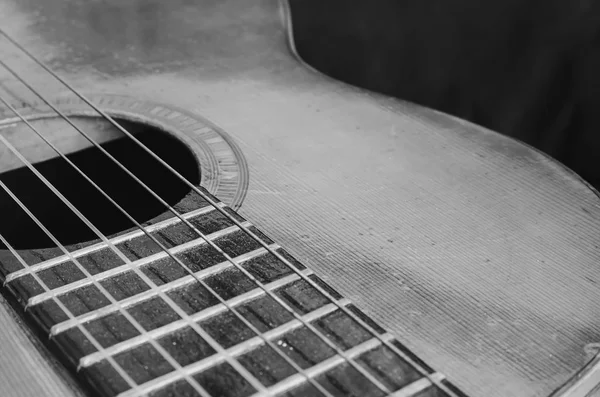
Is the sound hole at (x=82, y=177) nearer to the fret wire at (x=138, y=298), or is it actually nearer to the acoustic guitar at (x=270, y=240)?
the acoustic guitar at (x=270, y=240)

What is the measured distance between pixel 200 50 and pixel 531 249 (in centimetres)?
66

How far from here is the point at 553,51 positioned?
1.30 m

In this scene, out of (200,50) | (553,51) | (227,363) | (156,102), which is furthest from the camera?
(553,51)

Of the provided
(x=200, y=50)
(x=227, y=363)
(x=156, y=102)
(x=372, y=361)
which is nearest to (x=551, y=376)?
(x=372, y=361)

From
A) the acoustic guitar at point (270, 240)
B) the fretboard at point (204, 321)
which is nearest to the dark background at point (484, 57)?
the acoustic guitar at point (270, 240)

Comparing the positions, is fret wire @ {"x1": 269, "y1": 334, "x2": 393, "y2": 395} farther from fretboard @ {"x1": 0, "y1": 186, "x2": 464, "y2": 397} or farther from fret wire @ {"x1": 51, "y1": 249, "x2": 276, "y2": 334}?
fret wire @ {"x1": 51, "y1": 249, "x2": 276, "y2": 334}

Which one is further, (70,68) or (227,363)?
(70,68)

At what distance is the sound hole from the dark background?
0.65m

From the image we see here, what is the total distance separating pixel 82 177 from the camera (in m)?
1.02

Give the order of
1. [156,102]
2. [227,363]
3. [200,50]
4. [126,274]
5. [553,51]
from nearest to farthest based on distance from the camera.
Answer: [227,363] < [126,274] < [156,102] < [200,50] < [553,51]

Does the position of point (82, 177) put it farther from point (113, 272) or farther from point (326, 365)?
point (326, 365)

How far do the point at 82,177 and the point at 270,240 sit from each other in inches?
17.7

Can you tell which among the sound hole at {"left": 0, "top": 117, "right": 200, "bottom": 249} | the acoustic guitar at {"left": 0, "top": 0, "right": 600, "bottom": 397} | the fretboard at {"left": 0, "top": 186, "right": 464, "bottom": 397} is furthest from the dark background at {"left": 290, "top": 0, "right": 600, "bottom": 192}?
the fretboard at {"left": 0, "top": 186, "right": 464, "bottom": 397}

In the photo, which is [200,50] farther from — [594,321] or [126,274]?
[594,321]
